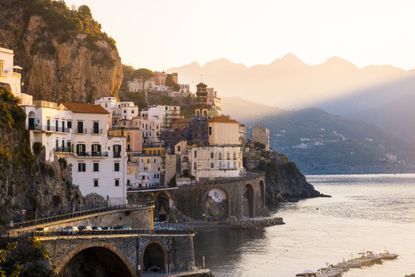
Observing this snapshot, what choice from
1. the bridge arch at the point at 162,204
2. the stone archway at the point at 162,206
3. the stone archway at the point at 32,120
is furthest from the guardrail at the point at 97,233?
the bridge arch at the point at 162,204

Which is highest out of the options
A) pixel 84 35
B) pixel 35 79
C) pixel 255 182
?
pixel 84 35

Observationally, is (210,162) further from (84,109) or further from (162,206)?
(84,109)

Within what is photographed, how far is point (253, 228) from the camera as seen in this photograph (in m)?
117

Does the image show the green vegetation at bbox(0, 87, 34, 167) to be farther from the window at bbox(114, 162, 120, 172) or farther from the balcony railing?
the window at bbox(114, 162, 120, 172)

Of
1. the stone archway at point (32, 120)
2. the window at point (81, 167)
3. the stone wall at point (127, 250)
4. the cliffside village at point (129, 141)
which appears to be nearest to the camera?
the stone wall at point (127, 250)

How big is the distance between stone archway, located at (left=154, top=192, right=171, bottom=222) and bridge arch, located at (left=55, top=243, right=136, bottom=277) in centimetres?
5502

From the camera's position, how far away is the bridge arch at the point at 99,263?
58219mm

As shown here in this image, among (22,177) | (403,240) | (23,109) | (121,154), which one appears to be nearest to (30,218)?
(22,177)

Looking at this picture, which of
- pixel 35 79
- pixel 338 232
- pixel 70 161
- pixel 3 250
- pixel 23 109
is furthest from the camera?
pixel 35 79

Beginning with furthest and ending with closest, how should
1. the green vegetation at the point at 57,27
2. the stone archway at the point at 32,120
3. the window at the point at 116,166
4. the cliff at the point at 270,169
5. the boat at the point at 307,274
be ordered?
the cliff at the point at 270,169 < the green vegetation at the point at 57,27 < the window at the point at 116,166 < the stone archway at the point at 32,120 < the boat at the point at 307,274

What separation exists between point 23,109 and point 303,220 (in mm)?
70861

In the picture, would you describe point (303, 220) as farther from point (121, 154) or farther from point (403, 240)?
point (121, 154)

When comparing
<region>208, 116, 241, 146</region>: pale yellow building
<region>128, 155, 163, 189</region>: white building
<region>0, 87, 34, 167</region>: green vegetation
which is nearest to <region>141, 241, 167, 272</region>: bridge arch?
<region>0, 87, 34, 167</region>: green vegetation

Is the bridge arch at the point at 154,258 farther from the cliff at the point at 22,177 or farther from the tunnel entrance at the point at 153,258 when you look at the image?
the cliff at the point at 22,177
